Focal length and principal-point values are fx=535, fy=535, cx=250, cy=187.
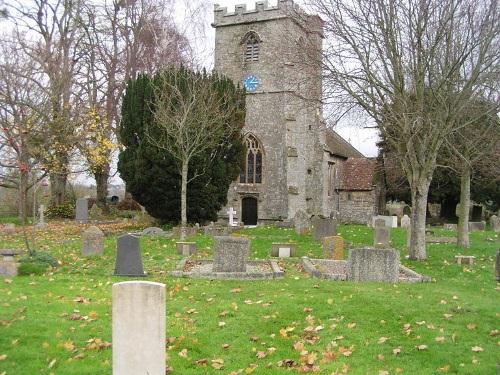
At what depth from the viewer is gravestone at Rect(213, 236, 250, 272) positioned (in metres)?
11.0

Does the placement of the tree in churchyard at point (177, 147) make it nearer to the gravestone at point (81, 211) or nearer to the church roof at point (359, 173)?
the gravestone at point (81, 211)

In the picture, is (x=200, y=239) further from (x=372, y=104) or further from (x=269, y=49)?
(x=269, y=49)

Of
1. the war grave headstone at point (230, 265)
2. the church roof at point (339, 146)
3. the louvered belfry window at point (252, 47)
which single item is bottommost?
the war grave headstone at point (230, 265)

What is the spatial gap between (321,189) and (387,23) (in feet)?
68.8

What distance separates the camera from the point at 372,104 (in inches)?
596

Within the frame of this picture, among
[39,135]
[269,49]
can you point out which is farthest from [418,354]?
[269,49]

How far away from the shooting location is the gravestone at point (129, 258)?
1067 centimetres

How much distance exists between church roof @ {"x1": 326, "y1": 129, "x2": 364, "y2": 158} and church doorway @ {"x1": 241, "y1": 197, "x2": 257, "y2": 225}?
7.00 m

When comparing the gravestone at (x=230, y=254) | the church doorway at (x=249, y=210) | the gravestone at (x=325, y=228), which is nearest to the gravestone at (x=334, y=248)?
the gravestone at (x=230, y=254)

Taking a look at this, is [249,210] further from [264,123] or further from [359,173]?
[359,173]

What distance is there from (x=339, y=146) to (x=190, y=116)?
24000 millimetres

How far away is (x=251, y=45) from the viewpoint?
32.9 metres

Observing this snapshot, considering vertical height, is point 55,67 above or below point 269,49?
below

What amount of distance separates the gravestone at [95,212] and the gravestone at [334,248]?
19.5 meters
